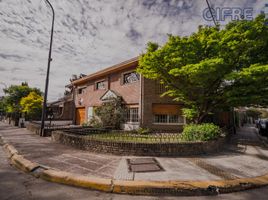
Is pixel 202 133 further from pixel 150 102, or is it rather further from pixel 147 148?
pixel 150 102

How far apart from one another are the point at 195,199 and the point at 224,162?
3.06 metres

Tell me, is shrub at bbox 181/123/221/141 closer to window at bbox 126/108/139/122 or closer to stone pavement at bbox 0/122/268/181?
stone pavement at bbox 0/122/268/181

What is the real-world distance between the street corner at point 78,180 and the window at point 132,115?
1010 centimetres

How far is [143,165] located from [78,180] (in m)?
2.05

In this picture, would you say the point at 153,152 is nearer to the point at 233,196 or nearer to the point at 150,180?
the point at 150,180

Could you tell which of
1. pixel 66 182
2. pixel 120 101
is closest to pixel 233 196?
pixel 66 182

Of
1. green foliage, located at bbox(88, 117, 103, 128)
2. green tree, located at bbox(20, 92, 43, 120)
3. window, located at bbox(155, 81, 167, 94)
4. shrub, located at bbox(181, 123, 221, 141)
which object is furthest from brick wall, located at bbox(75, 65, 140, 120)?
shrub, located at bbox(181, 123, 221, 141)

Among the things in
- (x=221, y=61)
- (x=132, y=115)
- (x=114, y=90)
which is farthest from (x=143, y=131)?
(x=221, y=61)

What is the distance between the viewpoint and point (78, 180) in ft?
12.8

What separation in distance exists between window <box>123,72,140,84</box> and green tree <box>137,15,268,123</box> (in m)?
4.48

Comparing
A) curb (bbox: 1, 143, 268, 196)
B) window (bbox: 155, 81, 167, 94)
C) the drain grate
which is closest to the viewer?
curb (bbox: 1, 143, 268, 196)

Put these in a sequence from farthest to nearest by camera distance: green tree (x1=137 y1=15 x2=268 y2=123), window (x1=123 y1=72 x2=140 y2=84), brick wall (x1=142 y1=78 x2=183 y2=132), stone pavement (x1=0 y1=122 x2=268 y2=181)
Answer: window (x1=123 y1=72 x2=140 y2=84) → brick wall (x1=142 y1=78 x2=183 y2=132) → green tree (x1=137 y1=15 x2=268 y2=123) → stone pavement (x1=0 y1=122 x2=268 y2=181)

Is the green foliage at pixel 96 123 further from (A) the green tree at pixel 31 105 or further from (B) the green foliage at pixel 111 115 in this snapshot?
(A) the green tree at pixel 31 105

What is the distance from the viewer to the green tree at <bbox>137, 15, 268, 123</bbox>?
7.77 m
